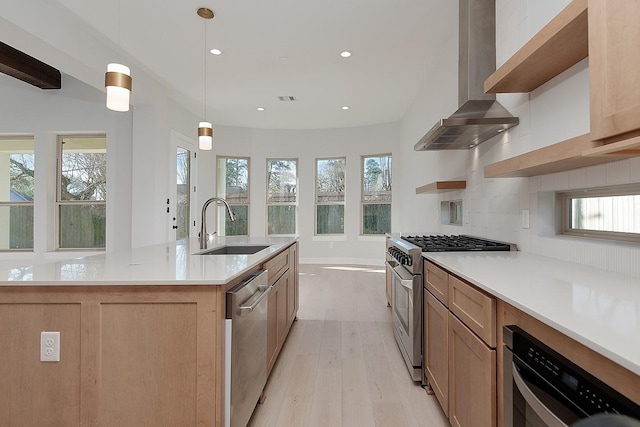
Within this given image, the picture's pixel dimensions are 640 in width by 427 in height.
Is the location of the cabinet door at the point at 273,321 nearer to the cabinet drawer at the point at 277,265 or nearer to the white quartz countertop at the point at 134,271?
the cabinet drawer at the point at 277,265

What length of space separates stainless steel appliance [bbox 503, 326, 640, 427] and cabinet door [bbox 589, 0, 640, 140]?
25.7 inches

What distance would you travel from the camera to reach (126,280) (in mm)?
1320

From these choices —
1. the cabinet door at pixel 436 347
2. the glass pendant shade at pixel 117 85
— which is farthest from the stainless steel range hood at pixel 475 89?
the glass pendant shade at pixel 117 85

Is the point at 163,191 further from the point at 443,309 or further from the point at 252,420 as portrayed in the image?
the point at 443,309

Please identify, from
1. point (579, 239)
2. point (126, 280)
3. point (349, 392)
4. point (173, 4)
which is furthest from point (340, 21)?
point (349, 392)

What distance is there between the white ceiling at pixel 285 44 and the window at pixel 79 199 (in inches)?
69.6

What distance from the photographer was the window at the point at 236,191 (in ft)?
23.9

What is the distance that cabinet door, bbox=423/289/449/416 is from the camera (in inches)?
67.3

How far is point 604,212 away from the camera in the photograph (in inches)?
65.6

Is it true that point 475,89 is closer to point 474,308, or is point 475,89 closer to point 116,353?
point 474,308

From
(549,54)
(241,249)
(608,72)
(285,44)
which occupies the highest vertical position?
(285,44)

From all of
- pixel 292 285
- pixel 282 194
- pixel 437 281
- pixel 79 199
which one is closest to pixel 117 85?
pixel 292 285

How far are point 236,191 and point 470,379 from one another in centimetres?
660

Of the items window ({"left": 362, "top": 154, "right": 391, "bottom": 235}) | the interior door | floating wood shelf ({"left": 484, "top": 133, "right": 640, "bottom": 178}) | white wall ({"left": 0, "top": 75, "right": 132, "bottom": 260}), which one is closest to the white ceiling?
the interior door
